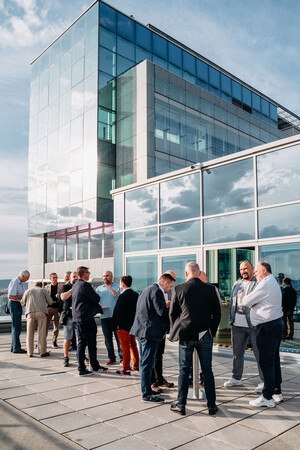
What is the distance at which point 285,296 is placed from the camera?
9.05 meters

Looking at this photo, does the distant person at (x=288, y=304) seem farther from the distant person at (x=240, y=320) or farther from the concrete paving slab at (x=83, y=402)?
the concrete paving slab at (x=83, y=402)

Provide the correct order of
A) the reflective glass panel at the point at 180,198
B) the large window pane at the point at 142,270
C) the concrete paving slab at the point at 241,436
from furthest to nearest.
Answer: the large window pane at the point at 142,270, the reflective glass panel at the point at 180,198, the concrete paving slab at the point at 241,436

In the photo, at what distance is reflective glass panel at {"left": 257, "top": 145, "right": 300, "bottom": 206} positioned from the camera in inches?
364

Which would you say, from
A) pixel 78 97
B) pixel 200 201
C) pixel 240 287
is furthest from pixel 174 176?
pixel 78 97

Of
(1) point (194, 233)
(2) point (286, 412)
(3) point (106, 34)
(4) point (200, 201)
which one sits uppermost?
(3) point (106, 34)

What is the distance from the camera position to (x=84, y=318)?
7324 millimetres

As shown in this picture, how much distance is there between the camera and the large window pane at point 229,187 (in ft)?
33.2

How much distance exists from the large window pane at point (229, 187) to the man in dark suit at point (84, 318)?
4.47m

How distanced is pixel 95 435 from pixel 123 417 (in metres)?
0.66

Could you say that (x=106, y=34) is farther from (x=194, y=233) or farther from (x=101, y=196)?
(x=194, y=233)

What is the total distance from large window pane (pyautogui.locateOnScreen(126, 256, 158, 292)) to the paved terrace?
4.87m

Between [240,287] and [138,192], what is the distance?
22.7ft

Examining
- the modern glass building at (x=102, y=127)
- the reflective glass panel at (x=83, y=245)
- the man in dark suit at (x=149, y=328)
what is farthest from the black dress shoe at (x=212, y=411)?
the reflective glass panel at (x=83, y=245)

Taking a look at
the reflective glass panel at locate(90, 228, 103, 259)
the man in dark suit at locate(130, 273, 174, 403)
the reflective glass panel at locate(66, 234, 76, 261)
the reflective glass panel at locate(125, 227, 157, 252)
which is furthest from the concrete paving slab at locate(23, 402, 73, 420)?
the reflective glass panel at locate(66, 234, 76, 261)
